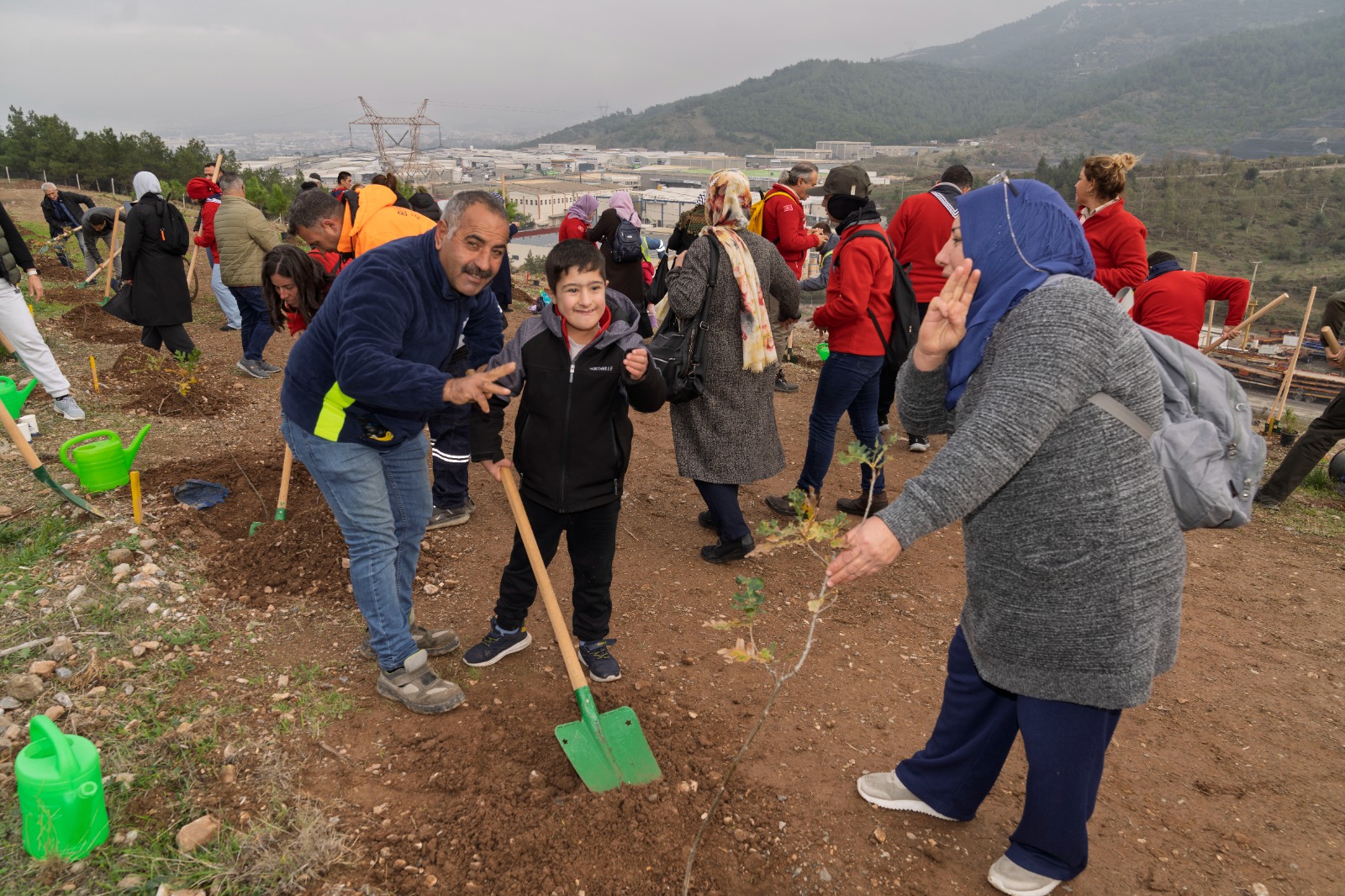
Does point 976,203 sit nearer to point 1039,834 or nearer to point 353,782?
point 1039,834

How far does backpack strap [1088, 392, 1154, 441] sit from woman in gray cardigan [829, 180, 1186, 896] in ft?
0.05

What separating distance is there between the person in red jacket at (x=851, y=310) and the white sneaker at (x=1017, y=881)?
2.29 m

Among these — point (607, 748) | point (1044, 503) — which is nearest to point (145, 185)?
point (607, 748)

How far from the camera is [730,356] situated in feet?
13.1

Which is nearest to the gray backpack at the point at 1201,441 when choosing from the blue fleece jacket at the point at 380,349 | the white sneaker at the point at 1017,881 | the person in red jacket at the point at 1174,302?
the white sneaker at the point at 1017,881

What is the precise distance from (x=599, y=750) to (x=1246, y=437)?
7.06 ft

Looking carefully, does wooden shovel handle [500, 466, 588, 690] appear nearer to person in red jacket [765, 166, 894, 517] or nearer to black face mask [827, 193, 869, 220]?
person in red jacket [765, 166, 894, 517]

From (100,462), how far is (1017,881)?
4.97 meters

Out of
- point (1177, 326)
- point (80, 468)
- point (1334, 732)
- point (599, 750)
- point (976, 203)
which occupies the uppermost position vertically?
point (976, 203)

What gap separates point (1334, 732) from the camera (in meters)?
3.08

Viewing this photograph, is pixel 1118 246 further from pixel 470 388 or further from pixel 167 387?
pixel 167 387

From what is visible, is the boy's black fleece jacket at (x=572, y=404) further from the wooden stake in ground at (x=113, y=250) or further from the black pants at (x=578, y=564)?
the wooden stake in ground at (x=113, y=250)

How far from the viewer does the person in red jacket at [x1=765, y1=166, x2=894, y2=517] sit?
4.23m

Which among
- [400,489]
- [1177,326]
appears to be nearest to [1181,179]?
[1177,326]
